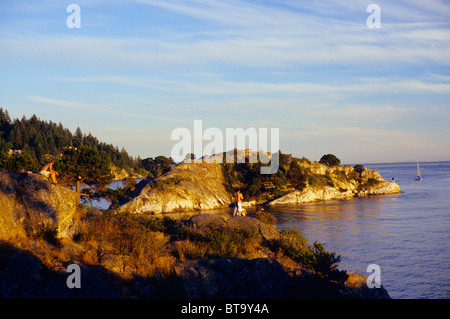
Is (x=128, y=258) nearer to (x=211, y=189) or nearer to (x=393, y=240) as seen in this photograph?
(x=393, y=240)

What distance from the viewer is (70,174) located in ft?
111

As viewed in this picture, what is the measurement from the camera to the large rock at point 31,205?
41.8ft

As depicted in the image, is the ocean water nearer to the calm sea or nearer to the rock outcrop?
the calm sea

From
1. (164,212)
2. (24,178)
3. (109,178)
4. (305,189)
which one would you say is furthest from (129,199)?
(24,178)

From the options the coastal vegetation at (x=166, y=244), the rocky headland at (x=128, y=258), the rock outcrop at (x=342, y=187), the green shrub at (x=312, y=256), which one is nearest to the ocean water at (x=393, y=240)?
the green shrub at (x=312, y=256)

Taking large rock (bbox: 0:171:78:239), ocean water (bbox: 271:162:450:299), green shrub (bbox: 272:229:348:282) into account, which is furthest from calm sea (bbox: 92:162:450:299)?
large rock (bbox: 0:171:78:239)

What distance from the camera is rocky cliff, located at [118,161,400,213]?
55.2 m

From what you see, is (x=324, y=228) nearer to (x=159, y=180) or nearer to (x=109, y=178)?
(x=109, y=178)

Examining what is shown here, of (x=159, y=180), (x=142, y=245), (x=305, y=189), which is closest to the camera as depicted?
(x=142, y=245)

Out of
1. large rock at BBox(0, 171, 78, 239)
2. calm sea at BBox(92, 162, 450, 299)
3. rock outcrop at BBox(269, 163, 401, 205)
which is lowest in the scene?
calm sea at BBox(92, 162, 450, 299)

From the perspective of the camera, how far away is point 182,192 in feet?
192

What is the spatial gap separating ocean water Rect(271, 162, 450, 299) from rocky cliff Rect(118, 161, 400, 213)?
44.8 feet

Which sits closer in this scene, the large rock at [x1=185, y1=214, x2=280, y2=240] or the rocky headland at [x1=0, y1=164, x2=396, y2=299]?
the rocky headland at [x1=0, y1=164, x2=396, y2=299]

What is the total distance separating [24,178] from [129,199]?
4082 centimetres
